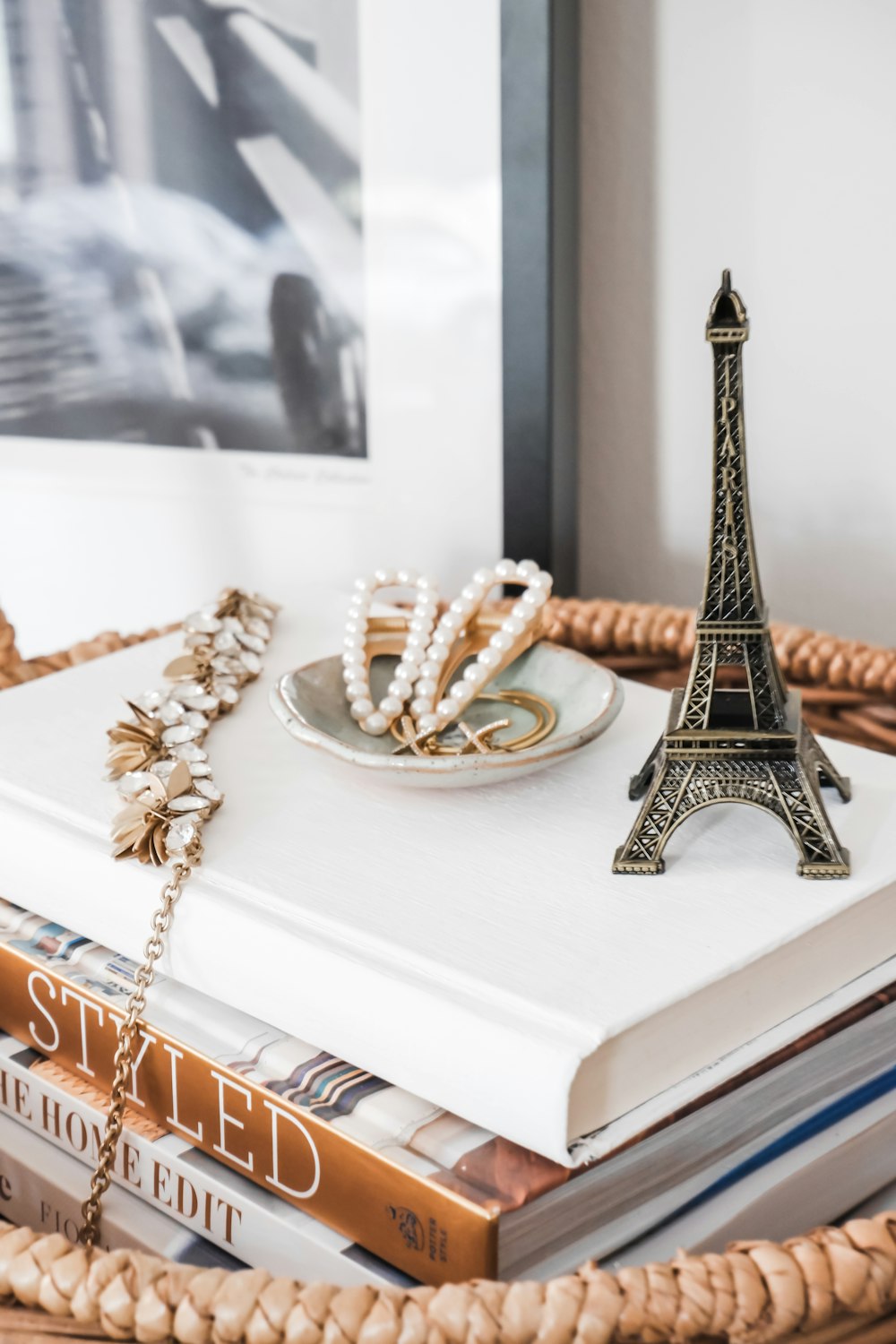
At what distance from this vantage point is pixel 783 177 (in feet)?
2.09

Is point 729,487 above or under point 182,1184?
above

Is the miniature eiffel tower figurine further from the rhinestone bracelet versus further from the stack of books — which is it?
the rhinestone bracelet

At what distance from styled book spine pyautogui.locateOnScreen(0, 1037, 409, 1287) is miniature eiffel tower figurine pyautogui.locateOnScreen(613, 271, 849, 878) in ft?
0.46

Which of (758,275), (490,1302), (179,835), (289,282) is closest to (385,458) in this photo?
(289,282)

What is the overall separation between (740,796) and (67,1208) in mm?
256

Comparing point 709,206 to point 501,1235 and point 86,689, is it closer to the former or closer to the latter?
point 86,689

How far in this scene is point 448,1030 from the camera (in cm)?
35

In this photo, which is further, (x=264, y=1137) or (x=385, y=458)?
(x=385, y=458)

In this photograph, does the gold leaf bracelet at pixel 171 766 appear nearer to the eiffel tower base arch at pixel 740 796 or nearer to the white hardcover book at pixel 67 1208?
the white hardcover book at pixel 67 1208

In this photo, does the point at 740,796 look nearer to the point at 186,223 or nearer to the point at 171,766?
the point at 171,766

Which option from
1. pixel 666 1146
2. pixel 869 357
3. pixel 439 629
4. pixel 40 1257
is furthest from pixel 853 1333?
pixel 869 357

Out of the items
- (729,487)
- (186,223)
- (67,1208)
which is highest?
(186,223)

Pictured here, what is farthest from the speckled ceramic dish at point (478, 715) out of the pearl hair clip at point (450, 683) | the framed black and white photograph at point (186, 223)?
the framed black and white photograph at point (186, 223)

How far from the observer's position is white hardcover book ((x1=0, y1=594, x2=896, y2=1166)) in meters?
0.35
